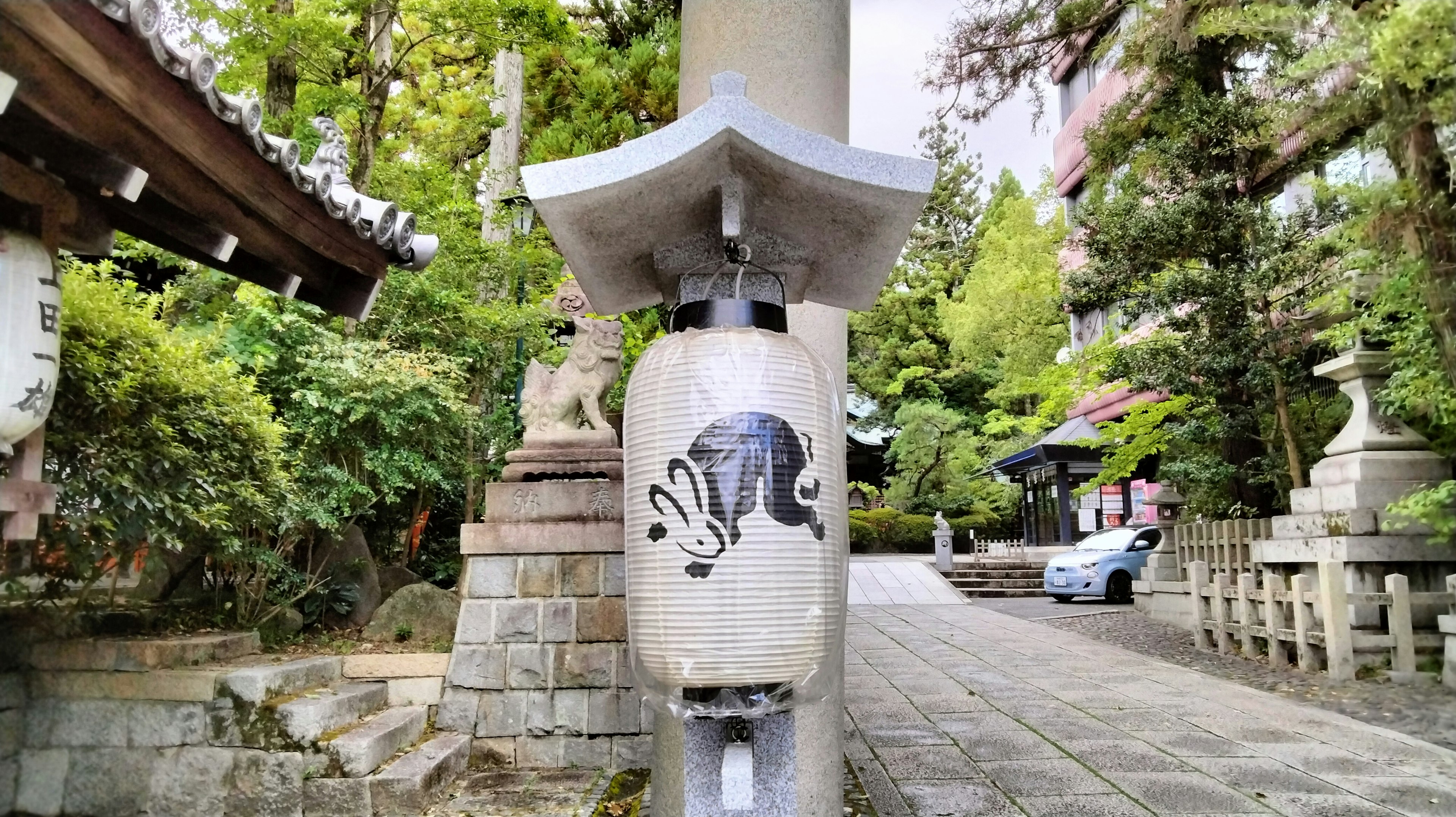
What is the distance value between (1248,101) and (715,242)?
1002cm

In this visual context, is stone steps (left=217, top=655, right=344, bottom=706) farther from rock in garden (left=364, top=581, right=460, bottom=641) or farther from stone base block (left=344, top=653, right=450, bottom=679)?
rock in garden (left=364, top=581, right=460, bottom=641)

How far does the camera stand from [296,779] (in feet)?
14.4

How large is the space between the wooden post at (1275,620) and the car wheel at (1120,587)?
782cm

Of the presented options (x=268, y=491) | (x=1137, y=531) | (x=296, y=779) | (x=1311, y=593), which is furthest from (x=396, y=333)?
(x=1137, y=531)

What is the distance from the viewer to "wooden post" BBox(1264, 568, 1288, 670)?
8.23 meters

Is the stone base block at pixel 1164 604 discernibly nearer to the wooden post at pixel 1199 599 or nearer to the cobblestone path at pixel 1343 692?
the wooden post at pixel 1199 599

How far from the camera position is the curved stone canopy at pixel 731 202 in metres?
2.48

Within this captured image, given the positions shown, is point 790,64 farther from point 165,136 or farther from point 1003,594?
point 1003,594

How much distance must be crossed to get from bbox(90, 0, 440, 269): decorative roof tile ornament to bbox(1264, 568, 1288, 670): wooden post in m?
8.46

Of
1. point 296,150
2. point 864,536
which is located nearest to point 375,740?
point 296,150

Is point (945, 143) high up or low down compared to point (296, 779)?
up

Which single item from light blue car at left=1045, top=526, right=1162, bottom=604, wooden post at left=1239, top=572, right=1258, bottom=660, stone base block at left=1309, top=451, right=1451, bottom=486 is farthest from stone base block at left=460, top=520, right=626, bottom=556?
light blue car at left=1045, top=526, right=1162, bottom=604

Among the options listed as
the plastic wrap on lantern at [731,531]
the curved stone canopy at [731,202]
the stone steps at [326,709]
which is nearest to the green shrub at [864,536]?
the stone steps at [326,709]

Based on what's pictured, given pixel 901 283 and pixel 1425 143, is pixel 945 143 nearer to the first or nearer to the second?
pixel 901 283
